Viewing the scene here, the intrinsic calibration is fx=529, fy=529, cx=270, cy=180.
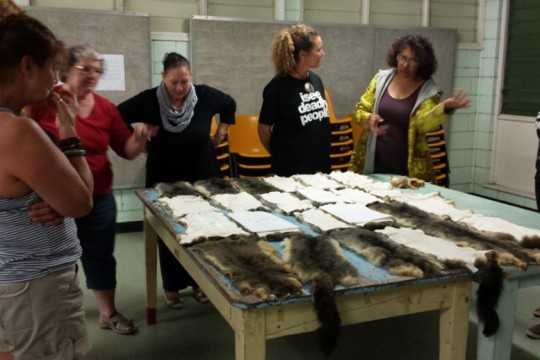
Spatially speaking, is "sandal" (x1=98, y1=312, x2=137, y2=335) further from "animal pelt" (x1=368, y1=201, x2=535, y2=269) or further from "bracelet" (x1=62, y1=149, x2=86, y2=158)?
"bracelet" (x1=62, y1=149, x2=86, y2=158)

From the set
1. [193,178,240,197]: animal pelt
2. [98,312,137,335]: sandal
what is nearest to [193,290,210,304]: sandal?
[98,312,137,335]: sandal

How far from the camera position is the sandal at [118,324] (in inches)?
111

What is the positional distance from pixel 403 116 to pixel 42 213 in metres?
2.29

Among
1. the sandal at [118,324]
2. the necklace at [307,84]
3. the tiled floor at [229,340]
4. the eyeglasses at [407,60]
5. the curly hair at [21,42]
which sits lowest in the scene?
the tiled floor at [229,340]

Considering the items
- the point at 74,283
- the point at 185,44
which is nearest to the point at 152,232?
the point at 74,283

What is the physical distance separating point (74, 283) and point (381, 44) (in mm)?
4257

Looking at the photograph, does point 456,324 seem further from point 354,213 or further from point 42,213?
point 42,213

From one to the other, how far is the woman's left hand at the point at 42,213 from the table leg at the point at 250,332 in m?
0.55

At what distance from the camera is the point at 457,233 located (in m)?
1.94

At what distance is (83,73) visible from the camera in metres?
2.45

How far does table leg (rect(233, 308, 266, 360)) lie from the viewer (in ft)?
4.64

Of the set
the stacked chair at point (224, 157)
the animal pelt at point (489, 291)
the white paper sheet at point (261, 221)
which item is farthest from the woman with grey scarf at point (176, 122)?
the animal pelt at point (489, 291)

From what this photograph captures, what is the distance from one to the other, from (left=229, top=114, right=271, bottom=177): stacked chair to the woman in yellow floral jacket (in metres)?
1.12

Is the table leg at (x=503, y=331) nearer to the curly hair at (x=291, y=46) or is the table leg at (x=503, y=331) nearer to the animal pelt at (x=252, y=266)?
the animal pelt at (x=252, y=266)
